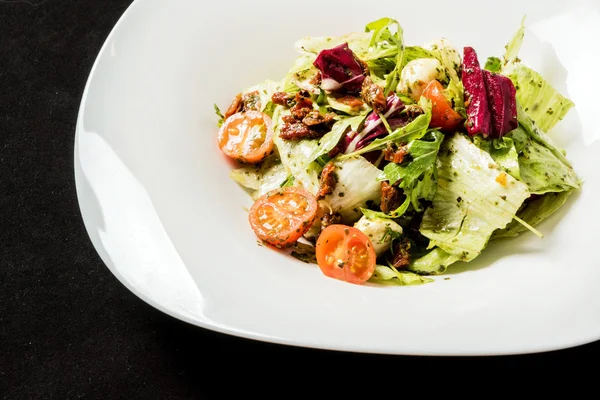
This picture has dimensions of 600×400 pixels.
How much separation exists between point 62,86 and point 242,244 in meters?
2.05

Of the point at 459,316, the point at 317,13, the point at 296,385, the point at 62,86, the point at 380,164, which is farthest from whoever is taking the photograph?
the point at 62,86

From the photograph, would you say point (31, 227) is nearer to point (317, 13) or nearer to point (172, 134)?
point (172, 134)

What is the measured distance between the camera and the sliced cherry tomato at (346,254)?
112 inches

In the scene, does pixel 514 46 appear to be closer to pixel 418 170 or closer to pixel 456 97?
pixel 456 97

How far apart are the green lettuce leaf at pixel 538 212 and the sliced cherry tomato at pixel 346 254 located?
64 centimetres

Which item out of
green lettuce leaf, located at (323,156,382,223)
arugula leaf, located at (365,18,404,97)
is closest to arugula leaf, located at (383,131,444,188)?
green lettuce leaf, located at (323,156,382,223)

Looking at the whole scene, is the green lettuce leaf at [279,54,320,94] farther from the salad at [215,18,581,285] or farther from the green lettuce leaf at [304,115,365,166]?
the green lettuce leaf at [304,115,365,166]

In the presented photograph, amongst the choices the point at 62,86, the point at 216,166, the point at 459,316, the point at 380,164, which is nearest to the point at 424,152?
the point at 380,164

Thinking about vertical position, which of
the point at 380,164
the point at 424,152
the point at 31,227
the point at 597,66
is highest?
the point at 597,66

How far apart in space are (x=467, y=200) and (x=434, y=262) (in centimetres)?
31

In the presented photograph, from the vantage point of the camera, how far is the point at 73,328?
312 cm

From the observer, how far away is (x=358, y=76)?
128 inches

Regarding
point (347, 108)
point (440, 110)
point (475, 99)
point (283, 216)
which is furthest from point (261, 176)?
point (475, 99)

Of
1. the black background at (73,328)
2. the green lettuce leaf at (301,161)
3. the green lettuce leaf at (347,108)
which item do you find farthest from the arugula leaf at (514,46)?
the black background at (73,328)
